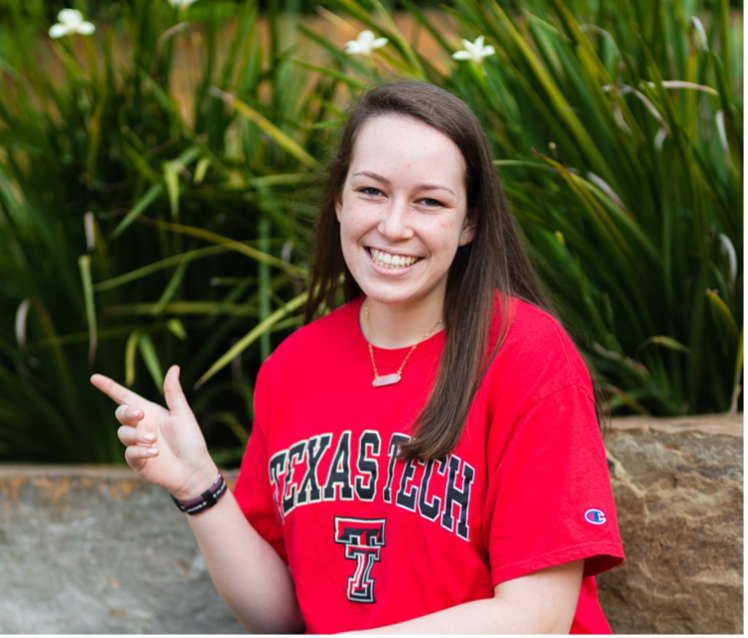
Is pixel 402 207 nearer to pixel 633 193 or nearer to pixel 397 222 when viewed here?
pixel 397 222

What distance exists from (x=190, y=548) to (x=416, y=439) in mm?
1015

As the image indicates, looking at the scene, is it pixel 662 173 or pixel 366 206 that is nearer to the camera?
pixel 366 206

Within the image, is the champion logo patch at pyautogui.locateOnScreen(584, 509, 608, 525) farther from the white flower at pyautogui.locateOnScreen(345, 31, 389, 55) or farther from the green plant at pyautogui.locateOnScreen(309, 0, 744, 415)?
the white flower at pyautogui.locateOnScreen(345, 31, 389, 55)

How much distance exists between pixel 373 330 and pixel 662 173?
875 millimetres

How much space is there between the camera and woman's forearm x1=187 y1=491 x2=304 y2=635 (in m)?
1.81

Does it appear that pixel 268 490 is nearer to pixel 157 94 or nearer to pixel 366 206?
pixel 366 206

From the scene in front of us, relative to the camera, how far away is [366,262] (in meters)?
1.68

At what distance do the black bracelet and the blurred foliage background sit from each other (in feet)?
1.69

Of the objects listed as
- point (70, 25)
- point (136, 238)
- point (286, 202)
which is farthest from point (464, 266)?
point (70, 25)

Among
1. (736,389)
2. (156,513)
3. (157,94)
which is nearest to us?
(736,389)

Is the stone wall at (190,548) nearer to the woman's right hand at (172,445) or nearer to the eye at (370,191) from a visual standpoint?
the woman's right hand at (172,445)

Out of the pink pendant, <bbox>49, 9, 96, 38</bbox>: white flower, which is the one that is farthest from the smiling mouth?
<bbox>49, 9, 96, 38</bbox>: white flower

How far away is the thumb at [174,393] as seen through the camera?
1739 mm

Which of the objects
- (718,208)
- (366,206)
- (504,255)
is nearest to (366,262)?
(366,206)
